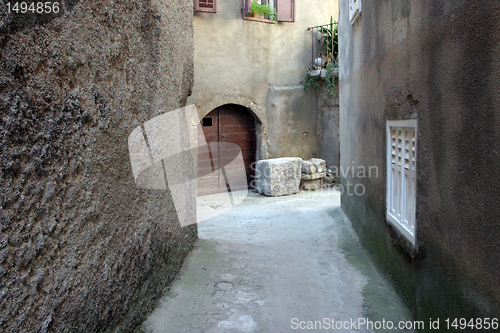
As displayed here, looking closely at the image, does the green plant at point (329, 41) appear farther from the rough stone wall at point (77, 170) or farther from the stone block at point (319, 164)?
the rough stone wall at point (77, 170)

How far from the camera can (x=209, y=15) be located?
928cm

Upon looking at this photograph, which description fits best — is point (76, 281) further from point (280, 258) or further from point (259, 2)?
point (259, 2)

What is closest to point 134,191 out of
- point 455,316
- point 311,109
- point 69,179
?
point 69,179

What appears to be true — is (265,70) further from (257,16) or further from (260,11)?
(260,11)

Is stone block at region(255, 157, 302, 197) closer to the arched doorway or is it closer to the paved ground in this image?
the arched doorway

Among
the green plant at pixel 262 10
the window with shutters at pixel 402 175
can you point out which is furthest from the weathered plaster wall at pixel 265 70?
the window with shutters at pixel 402 175

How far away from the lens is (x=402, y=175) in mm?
3309

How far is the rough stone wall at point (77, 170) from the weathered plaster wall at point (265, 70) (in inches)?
254

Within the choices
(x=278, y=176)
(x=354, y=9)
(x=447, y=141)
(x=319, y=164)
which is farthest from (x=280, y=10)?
(x=447, y=141)

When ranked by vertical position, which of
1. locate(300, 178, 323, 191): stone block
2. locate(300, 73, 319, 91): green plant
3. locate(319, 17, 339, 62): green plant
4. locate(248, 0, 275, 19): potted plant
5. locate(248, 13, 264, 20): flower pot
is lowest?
locate(300, 178, 323, 191): stone block

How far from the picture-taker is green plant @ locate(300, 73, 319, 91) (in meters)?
10.8

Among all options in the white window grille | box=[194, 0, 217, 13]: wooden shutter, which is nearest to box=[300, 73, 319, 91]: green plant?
box=[194, 0, 217, 13]: wooden shutter

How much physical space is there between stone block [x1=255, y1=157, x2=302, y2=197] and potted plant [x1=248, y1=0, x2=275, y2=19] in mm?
3687

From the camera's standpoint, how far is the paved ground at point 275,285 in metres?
3.01
